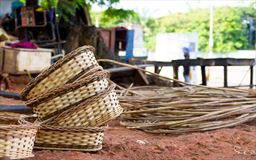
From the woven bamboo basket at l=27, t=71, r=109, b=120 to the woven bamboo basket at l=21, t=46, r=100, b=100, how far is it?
76 millimetres

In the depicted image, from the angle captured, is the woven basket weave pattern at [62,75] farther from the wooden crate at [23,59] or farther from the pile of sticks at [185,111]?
the wooden crate at [23,59]

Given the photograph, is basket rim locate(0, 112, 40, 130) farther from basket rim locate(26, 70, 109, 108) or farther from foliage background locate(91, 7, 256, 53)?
foliage background locate(91, 7, 256, 53)

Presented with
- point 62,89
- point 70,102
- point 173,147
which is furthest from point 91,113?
point 173,147

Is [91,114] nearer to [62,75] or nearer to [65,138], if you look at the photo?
[65,138]

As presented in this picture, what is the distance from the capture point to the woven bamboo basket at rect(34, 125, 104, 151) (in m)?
3.45

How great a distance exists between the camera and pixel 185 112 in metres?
5.38

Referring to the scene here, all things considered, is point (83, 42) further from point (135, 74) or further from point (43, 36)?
point (135, 74)

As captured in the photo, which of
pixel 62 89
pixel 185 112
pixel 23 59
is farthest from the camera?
pixel 23 59

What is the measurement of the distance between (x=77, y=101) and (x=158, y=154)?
883 millimetres

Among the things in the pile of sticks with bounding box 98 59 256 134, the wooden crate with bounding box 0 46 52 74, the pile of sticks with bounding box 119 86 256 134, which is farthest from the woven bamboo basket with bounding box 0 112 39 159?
the wooden crate with bounding box 0 46 52 74

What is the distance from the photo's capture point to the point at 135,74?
11625mm

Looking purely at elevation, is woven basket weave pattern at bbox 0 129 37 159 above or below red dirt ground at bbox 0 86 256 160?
above

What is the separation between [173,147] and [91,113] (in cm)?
101

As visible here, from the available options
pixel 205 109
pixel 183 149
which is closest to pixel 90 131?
pixel 183 149
